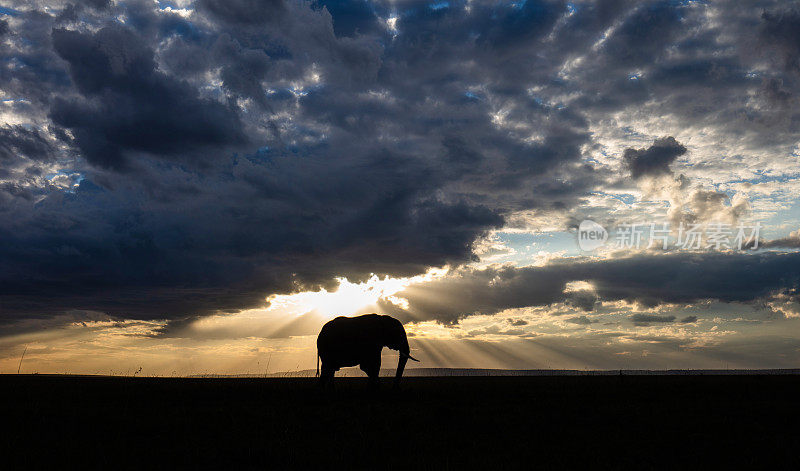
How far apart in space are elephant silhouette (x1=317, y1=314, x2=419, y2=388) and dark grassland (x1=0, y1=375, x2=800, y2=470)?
18.8ft

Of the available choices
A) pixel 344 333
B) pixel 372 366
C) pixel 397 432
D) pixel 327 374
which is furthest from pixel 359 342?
pixel 397 432

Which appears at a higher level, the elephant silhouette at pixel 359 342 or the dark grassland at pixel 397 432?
the elephant silhouette at pixel 359 342

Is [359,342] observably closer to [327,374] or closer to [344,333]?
[344,333]

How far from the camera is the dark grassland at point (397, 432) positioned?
10062 mm

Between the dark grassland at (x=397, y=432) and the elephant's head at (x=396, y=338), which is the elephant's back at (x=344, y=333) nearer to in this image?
the elephant's head at (x=396, y=338)

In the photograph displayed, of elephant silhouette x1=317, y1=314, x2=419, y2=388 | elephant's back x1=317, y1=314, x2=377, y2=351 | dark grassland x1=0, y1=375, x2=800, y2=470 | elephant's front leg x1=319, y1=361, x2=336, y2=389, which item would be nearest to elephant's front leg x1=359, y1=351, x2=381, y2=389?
elephant silhouette x1=317, y1=314, x2=419, y2=388

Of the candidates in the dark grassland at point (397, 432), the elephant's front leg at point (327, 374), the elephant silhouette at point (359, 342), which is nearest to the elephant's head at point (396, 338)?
the elephant silhouette at point (359, 342)

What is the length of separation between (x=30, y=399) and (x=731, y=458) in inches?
886

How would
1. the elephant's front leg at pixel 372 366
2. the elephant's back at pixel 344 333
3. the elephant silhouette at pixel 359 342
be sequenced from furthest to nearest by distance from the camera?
1. the elephant's back at pixel 344 333
2. the elephant silhouette at pixel 359 342
3. the elephant's front leg at pixel 372 366

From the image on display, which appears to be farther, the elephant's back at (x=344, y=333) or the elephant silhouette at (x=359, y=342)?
the elephant's back at (x=344, y=333)

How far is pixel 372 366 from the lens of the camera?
25.9 metres

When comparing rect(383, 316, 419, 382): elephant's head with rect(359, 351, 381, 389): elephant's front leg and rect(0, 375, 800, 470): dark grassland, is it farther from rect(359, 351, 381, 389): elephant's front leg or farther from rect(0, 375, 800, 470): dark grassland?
rect(0, 375, 800, 470): dark grassland

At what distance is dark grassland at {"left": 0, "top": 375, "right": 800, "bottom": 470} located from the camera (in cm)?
1006

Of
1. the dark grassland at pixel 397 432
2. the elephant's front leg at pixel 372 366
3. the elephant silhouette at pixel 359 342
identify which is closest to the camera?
the dark grassland at pixel 397 432
